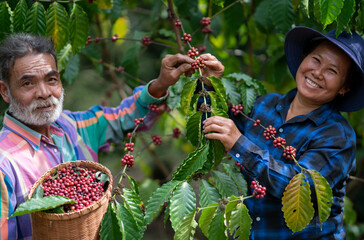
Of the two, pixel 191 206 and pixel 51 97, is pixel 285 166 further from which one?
pixel 51 97

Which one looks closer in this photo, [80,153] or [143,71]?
[80,153]

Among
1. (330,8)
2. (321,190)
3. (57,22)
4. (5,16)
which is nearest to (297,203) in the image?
(321,190)

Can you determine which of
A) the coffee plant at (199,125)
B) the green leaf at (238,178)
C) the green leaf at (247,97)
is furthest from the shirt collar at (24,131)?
the green leaf at (247,97)

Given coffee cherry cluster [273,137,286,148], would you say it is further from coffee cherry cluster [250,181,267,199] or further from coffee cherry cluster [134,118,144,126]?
coffee cherry cluster [134,118,144,126]

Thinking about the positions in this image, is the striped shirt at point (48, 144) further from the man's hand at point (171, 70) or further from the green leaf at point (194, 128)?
the green leaf at point (194, 128)

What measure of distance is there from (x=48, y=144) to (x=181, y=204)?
0.89 meters

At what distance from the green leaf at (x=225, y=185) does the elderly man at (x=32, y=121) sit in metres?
0.61

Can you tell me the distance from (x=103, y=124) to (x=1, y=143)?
615 millimetres

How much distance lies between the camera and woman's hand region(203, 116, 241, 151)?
1.82 meters

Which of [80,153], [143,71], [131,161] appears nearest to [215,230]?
[131,161]

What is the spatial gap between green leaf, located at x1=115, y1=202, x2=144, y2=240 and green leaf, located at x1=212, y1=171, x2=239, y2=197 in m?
0.48

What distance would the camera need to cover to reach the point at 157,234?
521 centimetres

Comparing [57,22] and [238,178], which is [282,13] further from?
[57,22]

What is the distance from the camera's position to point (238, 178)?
2.08 meters
